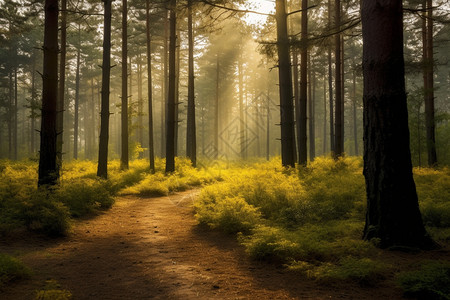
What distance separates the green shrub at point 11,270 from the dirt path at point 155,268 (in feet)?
0.43

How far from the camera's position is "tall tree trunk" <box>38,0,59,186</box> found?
28.6 feet

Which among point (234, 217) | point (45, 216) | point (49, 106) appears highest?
point (49, 106)

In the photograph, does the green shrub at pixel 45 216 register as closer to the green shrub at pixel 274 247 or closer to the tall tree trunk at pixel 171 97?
the green shrub at pixel 274 247

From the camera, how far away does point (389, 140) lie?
492 centimetres

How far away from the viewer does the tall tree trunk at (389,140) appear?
15.9 feet

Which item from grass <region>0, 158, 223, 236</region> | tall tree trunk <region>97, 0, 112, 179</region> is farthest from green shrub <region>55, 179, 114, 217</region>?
tall tree trunk <region>97, 0, 112, 179</region>

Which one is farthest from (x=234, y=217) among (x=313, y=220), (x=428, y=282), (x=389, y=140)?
(x=428, y=282)

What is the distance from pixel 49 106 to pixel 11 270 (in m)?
5.96

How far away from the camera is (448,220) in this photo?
5.91 meters

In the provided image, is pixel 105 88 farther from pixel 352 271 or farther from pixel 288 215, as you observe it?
pixel 352 271

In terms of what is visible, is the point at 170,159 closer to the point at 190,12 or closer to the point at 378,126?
the point at 190,12

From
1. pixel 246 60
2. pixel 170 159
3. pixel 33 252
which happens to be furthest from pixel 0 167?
pixel 246 60

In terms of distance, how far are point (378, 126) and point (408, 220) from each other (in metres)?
1.55

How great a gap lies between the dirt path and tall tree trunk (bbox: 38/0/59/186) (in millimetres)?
2154
